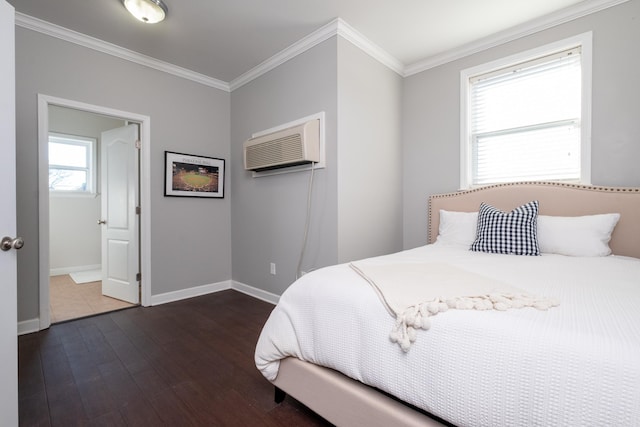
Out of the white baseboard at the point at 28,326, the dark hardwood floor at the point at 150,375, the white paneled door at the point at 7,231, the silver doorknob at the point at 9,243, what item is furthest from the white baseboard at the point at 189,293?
the silver doorknob at the point at 9,243

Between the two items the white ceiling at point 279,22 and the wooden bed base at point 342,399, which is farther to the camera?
the white ceiling at point 279,22

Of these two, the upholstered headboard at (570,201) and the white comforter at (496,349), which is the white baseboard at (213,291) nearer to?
the white comforter at (496,349)

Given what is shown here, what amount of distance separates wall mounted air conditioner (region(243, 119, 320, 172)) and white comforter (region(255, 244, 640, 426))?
1.45 meters

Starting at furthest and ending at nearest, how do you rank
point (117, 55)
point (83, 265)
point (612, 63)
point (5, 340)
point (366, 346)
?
point (83, 265)
point (117, 55)
point (612, 63)
point (5, 340)
point (366, 346)

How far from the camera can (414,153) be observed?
→ 324cm

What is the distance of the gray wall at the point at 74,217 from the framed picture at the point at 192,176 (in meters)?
2.14

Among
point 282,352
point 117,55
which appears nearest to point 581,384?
point 282,352

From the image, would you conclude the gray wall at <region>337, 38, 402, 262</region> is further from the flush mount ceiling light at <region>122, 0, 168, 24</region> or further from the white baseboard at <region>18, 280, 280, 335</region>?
the flush mount ceiling light at <region>122, 0, 168, 24</region>

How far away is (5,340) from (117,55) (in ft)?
8.89

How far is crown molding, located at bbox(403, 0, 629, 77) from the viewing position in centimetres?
223

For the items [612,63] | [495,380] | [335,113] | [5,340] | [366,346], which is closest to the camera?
[495,380]

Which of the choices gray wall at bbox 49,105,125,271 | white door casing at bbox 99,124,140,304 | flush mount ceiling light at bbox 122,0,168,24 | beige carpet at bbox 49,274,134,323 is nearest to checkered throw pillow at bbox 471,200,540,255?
flush mount ceiling light at bbox 122,0,168,24

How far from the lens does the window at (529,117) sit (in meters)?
2.35

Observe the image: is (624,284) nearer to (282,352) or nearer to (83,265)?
(282,352)
